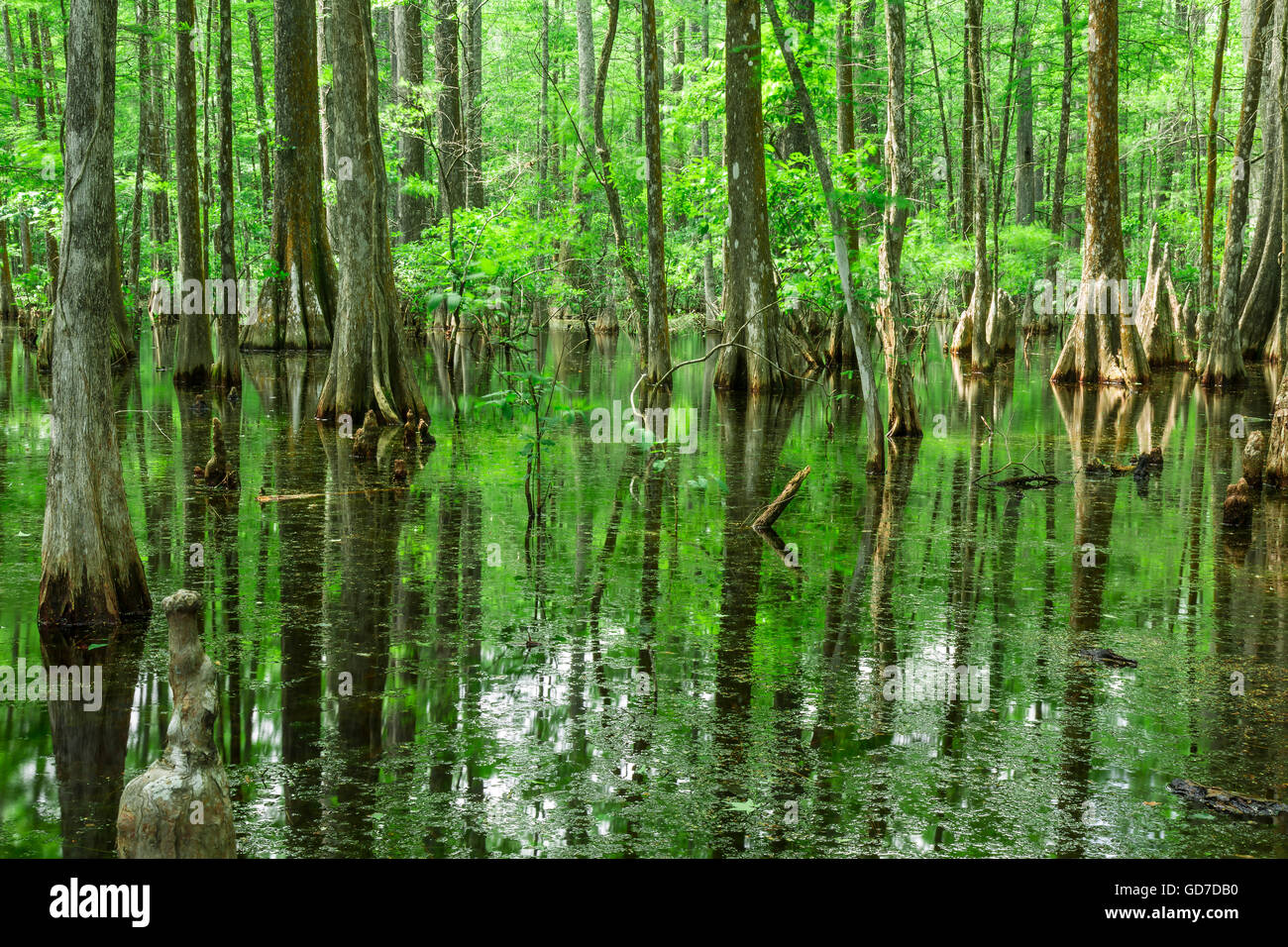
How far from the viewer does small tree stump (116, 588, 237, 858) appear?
2770 mm

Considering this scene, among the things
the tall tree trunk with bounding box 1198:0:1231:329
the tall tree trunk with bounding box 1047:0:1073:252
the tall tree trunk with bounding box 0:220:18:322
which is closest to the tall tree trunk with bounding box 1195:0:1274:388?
the tall tree trunk with bounding box 1198:0:1231:329

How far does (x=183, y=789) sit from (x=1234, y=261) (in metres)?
18.2

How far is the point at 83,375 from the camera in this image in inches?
211

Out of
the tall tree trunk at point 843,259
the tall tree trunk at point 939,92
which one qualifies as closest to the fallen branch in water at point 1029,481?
the tall tree trunk at point 843,259

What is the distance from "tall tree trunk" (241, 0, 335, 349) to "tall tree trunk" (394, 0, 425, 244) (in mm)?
1958

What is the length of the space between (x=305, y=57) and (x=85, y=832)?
58.3ft

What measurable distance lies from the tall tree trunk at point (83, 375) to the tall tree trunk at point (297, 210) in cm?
1417

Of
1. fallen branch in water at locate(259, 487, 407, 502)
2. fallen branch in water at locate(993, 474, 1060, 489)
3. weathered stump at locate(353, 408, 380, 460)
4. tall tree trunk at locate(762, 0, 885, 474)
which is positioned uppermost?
tall tree trunk at locate(762, 0, 885, 474)

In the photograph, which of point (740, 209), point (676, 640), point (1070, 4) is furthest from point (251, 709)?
point (1070, 4)

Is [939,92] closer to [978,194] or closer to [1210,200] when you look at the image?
[978,194]

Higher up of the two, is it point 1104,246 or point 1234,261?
point 1104,246

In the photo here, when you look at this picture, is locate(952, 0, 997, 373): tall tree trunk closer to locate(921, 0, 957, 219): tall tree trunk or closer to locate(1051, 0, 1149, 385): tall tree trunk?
locate(921, 0, 957, 219): tall tree trunk

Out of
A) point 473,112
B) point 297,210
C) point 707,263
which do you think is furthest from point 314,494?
point 707,263

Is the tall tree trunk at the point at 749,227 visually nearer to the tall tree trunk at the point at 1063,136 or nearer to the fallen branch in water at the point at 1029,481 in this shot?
the fallen branch in water at the point at 1029,481
